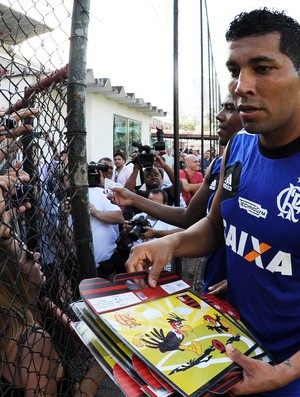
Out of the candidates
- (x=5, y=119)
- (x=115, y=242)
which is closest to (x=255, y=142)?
(x=5, y=119)

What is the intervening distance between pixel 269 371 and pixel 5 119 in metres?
1.20

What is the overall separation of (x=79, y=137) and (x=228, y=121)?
4.51 feet

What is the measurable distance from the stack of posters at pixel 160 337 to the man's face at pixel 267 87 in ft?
1.96

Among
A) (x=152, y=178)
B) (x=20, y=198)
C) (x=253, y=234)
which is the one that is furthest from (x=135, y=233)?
(x=152, y=178)

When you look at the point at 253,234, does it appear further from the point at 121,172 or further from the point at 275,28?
the point at 121,172

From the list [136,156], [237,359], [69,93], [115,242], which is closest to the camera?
[237,359]

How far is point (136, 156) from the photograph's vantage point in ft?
12.9

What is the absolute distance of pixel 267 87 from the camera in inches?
44.3

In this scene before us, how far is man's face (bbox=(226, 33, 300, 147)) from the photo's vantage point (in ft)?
3.69

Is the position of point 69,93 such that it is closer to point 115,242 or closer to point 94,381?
point 94,381

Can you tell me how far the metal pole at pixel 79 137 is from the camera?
147 cm

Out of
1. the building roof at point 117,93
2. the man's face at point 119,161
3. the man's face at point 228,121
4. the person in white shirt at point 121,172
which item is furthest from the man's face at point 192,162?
the building roof at point 117,93

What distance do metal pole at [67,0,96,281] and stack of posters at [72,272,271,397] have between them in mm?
449

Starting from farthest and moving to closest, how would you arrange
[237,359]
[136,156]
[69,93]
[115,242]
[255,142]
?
[136,156] < [115,242] < [69,93] < [255,142] < [237,359]
